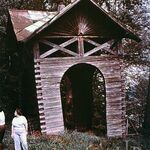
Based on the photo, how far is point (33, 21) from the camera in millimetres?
22609

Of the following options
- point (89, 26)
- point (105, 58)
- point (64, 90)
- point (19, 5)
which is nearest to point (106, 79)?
point (105, 58)

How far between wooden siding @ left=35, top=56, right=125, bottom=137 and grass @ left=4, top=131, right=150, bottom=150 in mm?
702

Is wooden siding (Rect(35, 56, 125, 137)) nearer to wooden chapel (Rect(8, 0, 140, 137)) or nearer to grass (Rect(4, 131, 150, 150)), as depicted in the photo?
wooden chapel (Rect(8, 0, 140, 137))

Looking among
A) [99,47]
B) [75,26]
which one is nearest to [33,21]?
[75,26]

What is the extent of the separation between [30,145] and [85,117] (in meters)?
7.03

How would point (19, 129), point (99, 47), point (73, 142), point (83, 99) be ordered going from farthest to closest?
point (83, 99) → point (99, 47) → point (73, 142) → point (19, 129)

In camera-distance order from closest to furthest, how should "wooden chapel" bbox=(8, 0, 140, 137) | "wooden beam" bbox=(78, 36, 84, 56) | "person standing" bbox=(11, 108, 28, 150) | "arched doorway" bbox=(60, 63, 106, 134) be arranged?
"person standing" bbox=(11, 108, 28, 150) < "wooden chapel" bbox=(8, 0, 140, 137) < "wooden beam" bbox=(78, 36, 84, 56) < "arched doorway" bbox=(60, 63, 106, 134)

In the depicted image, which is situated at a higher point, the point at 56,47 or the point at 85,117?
the point at 56,47

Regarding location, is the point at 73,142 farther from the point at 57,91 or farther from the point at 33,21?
the point at 33,21

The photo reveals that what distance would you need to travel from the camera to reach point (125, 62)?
97.9 feet

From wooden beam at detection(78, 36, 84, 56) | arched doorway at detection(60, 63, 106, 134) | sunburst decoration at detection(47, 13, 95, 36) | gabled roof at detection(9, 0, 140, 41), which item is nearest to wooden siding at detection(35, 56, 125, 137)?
wooden beam at detection(78, 36, 84, 56)

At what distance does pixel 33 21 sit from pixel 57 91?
4933mm

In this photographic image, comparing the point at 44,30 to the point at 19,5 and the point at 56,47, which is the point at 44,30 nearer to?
the point at 56,47

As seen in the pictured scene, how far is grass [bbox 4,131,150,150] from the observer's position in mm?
16625
